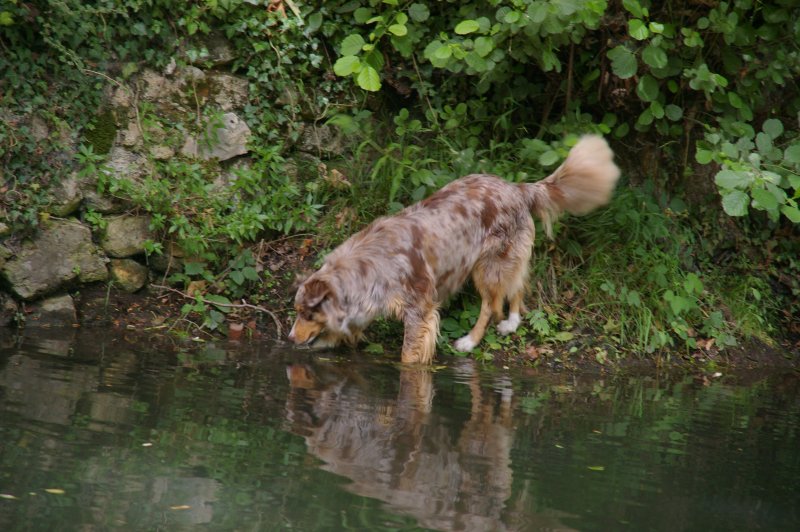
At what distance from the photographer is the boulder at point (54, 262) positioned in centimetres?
726

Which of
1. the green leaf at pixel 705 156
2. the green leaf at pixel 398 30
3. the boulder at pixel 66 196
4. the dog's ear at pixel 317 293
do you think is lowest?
the dog's ear at pixel 317 293

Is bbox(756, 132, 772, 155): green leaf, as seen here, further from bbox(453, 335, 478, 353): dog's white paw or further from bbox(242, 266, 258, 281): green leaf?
bbox(242, 266, 258, 281): green leaf

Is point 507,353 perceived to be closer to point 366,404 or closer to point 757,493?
point 366,404

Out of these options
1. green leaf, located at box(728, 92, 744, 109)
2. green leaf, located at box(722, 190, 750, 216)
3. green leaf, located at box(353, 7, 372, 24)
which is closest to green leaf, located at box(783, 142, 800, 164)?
green leaf, located at box(722, 190, 750, 216)

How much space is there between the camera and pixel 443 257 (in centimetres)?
745

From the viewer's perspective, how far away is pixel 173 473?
162 inches

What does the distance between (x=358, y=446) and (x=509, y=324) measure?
3372 millimetres

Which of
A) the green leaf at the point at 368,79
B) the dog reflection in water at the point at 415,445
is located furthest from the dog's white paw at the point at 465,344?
the green leaf at the point at 368,79

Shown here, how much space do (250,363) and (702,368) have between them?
387 cm

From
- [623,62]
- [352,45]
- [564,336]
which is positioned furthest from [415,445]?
[352,45]

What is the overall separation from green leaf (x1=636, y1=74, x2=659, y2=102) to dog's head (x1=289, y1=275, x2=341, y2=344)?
3244 millimetres

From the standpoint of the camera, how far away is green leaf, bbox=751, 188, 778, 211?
6.75 metres

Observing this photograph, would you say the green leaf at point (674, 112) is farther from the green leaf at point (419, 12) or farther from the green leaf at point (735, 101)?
the green leaf at point (419, 12)

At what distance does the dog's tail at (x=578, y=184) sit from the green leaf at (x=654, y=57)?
2.66ft
